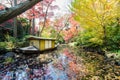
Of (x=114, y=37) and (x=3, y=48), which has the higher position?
(x=114, y=37)

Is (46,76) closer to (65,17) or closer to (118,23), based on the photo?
(118,23)

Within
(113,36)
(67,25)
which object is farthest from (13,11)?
(67,25)

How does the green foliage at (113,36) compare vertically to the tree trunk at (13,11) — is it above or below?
below

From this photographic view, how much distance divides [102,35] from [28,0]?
14832 millimetres

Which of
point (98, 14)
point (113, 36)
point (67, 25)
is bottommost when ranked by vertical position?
point (113, 36)

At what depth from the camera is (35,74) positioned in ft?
30.6

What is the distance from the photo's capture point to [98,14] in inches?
620

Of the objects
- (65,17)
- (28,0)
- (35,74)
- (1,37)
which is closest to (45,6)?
(1,37)

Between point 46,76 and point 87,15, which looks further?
point 87,15

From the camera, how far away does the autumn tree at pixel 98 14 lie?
49.8ft

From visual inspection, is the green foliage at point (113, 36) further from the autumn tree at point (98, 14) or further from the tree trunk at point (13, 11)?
the tree trunk at point (13, 11)

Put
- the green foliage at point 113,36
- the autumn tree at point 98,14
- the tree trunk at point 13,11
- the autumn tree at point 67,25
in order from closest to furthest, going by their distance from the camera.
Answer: the tree trunk at point 13,11 → the autumn tree at point 98,14 → the green foliage at point 113,36 → the autumn tree at point 67,25

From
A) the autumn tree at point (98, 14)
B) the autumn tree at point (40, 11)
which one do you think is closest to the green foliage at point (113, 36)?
the autumn tree at point (98, 14)

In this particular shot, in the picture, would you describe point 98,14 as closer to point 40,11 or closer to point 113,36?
point 113,36
